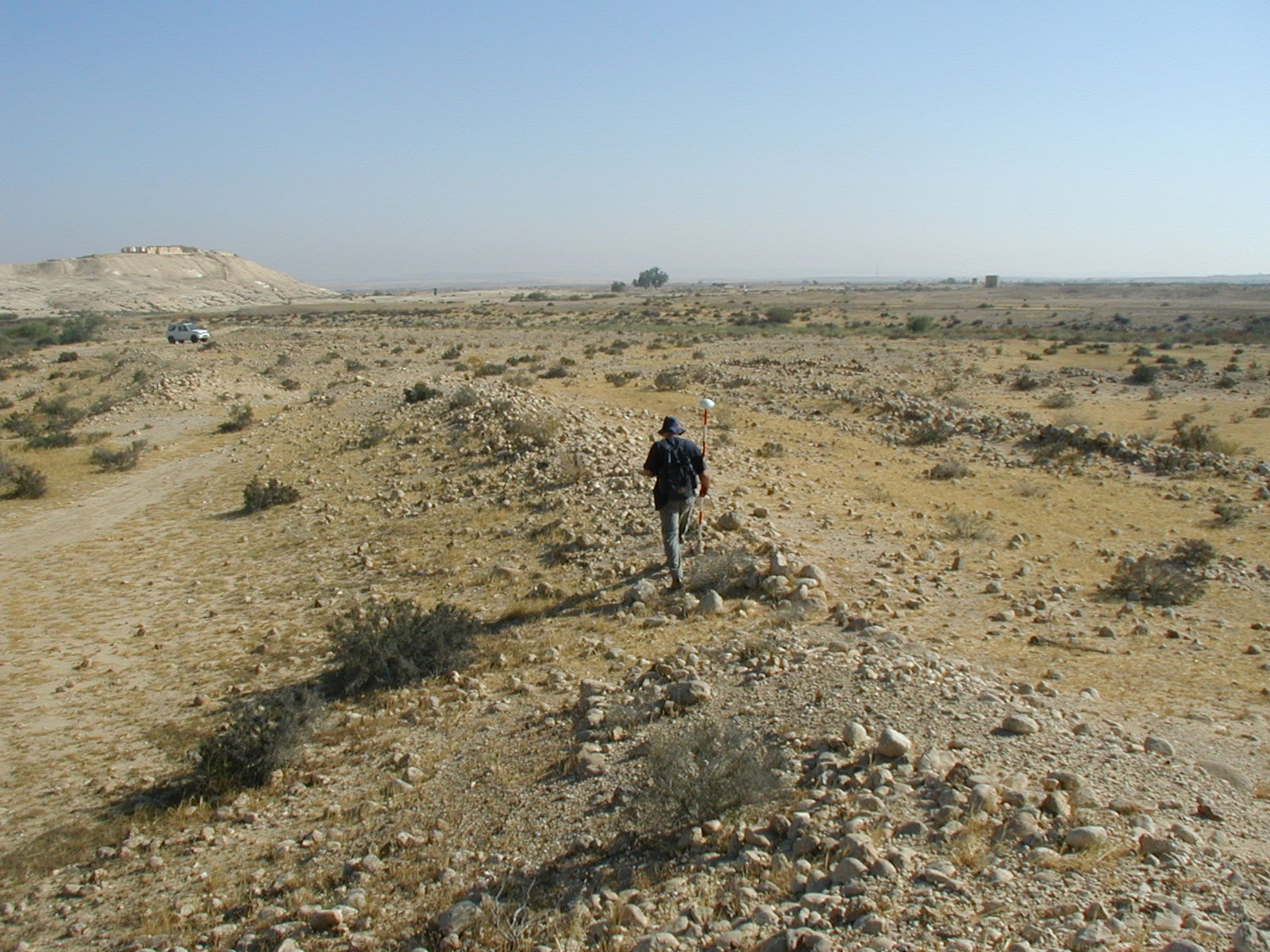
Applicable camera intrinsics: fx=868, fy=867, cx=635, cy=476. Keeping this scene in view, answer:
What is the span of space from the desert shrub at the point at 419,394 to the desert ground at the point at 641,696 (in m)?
2.01

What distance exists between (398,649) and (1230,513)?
1166cm

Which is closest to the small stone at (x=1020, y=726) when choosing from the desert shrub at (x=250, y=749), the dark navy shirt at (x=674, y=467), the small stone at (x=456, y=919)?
the small stone at (x=456, y=919)

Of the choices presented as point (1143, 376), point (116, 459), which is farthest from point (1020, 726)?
point (1143, 376)

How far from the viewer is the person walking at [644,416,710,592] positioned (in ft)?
26.9

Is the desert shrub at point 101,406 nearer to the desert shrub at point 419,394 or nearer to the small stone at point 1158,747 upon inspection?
the desert shrub at point 419,394

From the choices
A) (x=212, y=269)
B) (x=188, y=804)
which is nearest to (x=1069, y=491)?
(x=188, y=804)

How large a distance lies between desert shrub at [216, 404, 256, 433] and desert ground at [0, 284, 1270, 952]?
Result: 8.63 ft

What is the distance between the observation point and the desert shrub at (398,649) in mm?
7078

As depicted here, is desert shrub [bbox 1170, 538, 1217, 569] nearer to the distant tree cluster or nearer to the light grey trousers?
the light grey trousers

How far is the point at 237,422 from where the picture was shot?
2058 cm

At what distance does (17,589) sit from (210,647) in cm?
387

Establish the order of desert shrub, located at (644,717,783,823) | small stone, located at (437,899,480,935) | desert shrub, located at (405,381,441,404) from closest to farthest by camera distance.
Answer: small stone, located at (437,899,480,935) < desert shrub, located at (644,717,783,823) < desert shrub, located at (405,381,441,404)

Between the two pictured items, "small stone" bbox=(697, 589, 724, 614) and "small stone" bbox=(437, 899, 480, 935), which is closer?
"small stone" bbox=(437, 899, 480, 935)

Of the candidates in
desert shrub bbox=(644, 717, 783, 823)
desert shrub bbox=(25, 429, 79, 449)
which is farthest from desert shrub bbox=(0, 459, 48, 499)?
desert shrub bbox=(644, 717, 783, 823)
